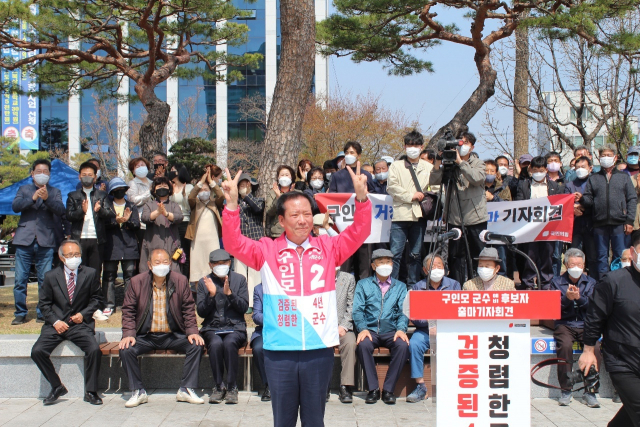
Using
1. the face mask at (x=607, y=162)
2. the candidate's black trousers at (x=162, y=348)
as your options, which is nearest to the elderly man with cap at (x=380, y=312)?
the candidate's black trousers at (x=162, y=348)

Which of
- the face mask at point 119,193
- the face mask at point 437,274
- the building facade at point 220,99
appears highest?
the building facade at point 220,99

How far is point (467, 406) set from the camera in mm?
4020

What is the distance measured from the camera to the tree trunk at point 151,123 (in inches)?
489

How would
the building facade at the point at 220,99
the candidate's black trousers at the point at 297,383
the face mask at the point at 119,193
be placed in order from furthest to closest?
1. the building facade at the point at 220,99
2. the face mask at the point at 119,193
3. the candidate's black trousers at the point at 297,383

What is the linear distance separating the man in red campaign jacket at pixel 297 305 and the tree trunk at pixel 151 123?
900cm

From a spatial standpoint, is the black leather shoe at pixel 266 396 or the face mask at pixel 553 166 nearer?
the black leather shoe at pixel 266 396

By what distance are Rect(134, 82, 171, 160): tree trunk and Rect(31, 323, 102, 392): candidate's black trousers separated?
627 centimetres

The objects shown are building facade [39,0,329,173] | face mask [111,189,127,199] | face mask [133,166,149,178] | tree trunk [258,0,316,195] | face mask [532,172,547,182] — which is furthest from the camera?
building facade [39,0,329,173]

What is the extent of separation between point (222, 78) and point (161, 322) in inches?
400

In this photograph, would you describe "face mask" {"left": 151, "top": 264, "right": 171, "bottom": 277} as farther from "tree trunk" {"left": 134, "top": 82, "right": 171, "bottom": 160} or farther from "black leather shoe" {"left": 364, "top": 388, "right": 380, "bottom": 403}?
"tree trunk" {"left": 134, "top": 82, "right": 171, "bottom": 160}

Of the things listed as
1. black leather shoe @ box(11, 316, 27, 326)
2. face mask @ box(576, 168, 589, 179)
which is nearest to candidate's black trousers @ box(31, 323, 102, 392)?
black leather shoe @ box(11, 316, 27, 326)

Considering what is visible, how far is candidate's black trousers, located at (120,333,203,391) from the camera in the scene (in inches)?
252

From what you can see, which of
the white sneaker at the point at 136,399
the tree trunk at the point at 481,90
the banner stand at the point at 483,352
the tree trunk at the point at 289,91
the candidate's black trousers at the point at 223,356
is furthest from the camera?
the tree trunk at the point at 481,90

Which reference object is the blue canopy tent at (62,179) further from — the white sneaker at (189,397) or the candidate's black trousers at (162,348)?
the white sneaker at (189,397)
